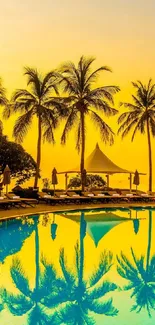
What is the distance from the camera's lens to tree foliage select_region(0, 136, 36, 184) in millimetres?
30188

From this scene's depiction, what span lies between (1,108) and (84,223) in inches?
480

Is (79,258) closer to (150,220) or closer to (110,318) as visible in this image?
(110,318)

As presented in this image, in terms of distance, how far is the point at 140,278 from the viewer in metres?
9.45

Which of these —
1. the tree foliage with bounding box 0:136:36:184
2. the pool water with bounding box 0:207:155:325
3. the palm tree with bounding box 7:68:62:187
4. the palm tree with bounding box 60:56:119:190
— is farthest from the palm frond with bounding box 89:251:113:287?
the tree foliage with bounding box 0:136:36:184

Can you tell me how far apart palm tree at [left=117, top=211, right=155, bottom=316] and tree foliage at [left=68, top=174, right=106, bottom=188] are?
75.7ft

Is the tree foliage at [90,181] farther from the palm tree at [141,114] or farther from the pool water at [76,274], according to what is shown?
the pool water at [76,274]

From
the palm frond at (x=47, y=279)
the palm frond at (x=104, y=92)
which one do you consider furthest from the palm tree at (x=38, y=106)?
the palm frond at (x=47, y=279)

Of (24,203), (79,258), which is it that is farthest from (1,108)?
(79,258)

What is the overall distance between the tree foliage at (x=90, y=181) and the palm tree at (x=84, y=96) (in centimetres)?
714

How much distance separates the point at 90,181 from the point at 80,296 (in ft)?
91.2

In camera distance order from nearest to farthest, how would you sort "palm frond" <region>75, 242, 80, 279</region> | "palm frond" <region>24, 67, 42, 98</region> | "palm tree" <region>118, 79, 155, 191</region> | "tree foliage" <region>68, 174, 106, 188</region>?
"palm frond" <region>75, 242, 80, 279</region>
"palm frond" <region>24, 67, 42, 98</region>
"palm tree" <region>118, 79, 155, 191</region>
"tree foliage" <region>68, 174, 106, 188</region>

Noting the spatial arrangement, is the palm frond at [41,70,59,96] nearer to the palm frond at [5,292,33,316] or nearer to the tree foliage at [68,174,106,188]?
the tree foliage at [68,174,106,188]

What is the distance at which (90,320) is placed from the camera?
6.94 metres

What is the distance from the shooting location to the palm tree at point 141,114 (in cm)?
3145
